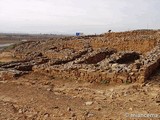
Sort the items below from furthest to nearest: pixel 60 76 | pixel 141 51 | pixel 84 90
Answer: pixel 141 51, pixel 60 76, pixel 84 90

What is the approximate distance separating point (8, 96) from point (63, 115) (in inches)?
131

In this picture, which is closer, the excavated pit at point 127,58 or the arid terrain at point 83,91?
the arid terrain at point 83,91

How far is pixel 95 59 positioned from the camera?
49.7 feet

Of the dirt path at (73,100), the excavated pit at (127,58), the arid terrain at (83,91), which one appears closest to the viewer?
the dirt path at (73,100)

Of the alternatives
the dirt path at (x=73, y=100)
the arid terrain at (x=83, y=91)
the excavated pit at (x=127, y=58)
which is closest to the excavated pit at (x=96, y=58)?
the arid terrain at (x=83, y=91)

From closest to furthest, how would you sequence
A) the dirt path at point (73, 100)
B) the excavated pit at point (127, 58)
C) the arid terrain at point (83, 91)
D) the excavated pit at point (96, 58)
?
the dirt path at point (73, 100) < the arid terrain at point (83, 91) < the excavated pit at point (127, 58) < the excavated pit at point (96, 58)

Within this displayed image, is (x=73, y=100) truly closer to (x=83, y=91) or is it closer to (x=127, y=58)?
(x=83, y=91)

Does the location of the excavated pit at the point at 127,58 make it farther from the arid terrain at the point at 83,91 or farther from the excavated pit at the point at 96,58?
the excavated pit at the point at 96,58

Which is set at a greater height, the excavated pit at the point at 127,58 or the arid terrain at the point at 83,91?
the excavated pit at the point at 127,58

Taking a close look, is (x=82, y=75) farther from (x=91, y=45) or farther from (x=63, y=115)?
(x=91, y=45)

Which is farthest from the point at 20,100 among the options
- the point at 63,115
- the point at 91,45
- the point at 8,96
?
the point at 91,45

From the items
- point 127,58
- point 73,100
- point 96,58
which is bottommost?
point 73,100

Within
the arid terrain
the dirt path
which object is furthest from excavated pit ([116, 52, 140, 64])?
the dirt path

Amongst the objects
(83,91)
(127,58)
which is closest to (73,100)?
(83,91)
